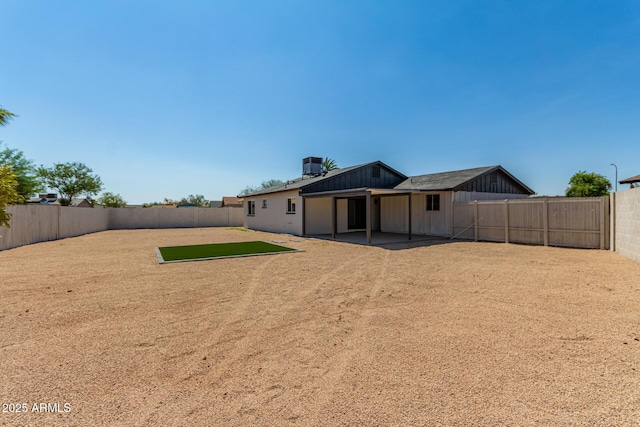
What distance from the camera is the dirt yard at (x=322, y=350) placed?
2.09 meters

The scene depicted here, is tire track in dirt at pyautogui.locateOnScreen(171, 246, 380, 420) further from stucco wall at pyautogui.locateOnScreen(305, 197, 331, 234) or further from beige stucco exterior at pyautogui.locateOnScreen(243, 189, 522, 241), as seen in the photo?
stucco wall at pyautogui.locateOnScreen(305, 197, 331, 234)

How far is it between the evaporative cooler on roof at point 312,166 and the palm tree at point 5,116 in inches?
667

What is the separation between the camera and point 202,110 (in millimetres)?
14438

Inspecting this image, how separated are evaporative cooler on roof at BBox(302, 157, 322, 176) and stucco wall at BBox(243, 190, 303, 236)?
3573 millimetres

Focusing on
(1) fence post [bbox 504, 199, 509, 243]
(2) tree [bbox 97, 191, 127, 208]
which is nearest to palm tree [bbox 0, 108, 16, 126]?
(1) fence post [bbox 504, 199, 509, 243]

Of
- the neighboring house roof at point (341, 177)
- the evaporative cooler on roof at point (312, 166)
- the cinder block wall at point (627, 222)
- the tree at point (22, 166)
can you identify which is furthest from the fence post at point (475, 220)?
the tree at point (22, 166)

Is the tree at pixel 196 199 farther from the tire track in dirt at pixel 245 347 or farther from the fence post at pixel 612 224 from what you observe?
the fence post at pixel 612 224

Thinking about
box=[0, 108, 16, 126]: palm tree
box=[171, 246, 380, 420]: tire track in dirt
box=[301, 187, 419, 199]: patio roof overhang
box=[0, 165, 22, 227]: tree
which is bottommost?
box=[171, 246, 380, 420]: tire track in dirt

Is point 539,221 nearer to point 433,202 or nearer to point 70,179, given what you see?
point 433,202

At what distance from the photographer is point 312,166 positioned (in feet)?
69.3

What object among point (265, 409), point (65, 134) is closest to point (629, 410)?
point (265, 409)

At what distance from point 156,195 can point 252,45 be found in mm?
65462

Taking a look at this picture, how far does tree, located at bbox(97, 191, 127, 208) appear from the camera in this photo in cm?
5440

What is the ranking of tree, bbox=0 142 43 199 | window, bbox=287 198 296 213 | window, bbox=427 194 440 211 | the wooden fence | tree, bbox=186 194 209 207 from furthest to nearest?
1. tree, bbox=186 194 209 207
2. tree, bbox=0 142 43 199
3. window, bbox=287 198 296 213
4. window, bbox=427 194 440 211
5. the wooden fence
